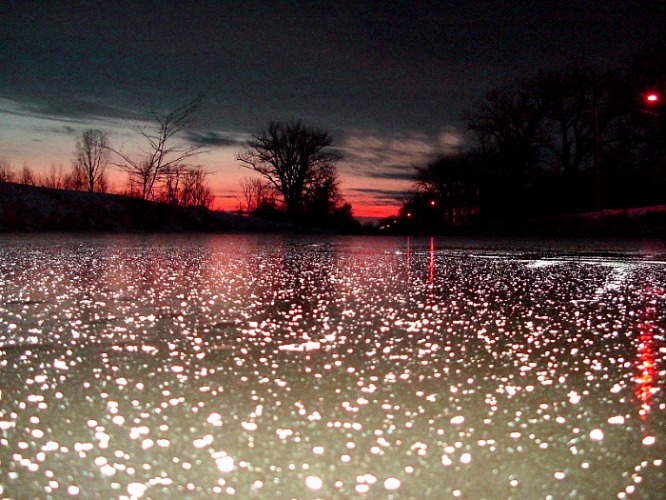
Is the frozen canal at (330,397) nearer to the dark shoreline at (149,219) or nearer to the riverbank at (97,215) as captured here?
the dark shoreline at (149,219)

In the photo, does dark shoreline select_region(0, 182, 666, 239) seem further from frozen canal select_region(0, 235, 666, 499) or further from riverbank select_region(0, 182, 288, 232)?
frozen canal select_region(0, 235, 666, 499)

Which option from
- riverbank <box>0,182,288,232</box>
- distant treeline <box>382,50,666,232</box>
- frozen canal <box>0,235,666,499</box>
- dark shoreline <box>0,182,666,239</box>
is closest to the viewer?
frozen canal <box>0,235,666,499</box>

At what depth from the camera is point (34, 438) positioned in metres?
1.19

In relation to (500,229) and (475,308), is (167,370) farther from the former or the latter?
(500,229)

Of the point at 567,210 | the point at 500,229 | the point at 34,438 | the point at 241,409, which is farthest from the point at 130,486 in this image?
the point at 567,210

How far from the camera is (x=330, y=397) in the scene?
4.98 ft

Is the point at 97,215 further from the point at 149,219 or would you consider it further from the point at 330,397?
the point at 330,397

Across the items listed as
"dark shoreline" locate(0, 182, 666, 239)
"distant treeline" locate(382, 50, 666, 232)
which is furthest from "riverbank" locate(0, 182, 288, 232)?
"distant treeline" locate(382, 50, 666, 232)

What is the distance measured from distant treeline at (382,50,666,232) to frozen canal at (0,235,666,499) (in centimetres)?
2318

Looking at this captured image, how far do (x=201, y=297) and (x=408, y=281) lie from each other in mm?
1561

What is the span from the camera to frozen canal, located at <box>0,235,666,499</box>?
3.34ft

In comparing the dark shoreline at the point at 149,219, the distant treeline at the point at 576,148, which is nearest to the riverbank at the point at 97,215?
the dark shoreline at the point at 149,219

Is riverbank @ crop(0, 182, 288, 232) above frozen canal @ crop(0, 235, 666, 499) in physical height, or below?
above

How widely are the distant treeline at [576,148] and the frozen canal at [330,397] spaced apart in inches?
913
